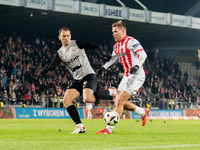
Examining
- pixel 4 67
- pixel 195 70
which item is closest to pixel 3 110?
pixel 4 67

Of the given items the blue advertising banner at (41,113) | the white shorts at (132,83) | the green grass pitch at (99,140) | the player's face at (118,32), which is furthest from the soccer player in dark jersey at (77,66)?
the blue advertising banner at (41,113)

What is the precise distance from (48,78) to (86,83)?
21.9 meters

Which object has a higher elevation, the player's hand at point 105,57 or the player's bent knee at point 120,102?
the player's hand at point 105,57

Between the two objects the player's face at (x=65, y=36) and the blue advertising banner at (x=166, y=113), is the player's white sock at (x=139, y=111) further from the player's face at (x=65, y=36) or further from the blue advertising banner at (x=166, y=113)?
the blue advertising banner at (x=166, y=113)

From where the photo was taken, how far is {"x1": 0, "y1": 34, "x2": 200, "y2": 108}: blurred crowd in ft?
85.4

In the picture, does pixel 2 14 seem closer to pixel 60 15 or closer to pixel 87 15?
pixel 60 15

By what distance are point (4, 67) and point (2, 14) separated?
5854 mm

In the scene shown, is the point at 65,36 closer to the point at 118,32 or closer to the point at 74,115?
the point at 118,32

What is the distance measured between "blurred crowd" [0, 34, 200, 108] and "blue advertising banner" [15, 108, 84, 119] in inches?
28.0

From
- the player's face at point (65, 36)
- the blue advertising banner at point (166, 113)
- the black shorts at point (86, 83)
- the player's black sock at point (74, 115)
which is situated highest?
the player's face at point (65, 36)

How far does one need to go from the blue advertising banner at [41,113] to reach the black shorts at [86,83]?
51.5ft

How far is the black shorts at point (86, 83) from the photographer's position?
338 inches

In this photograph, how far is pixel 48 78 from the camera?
98.7ft

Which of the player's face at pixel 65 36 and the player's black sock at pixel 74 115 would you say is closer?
the player's black sock at pixel 74 115
